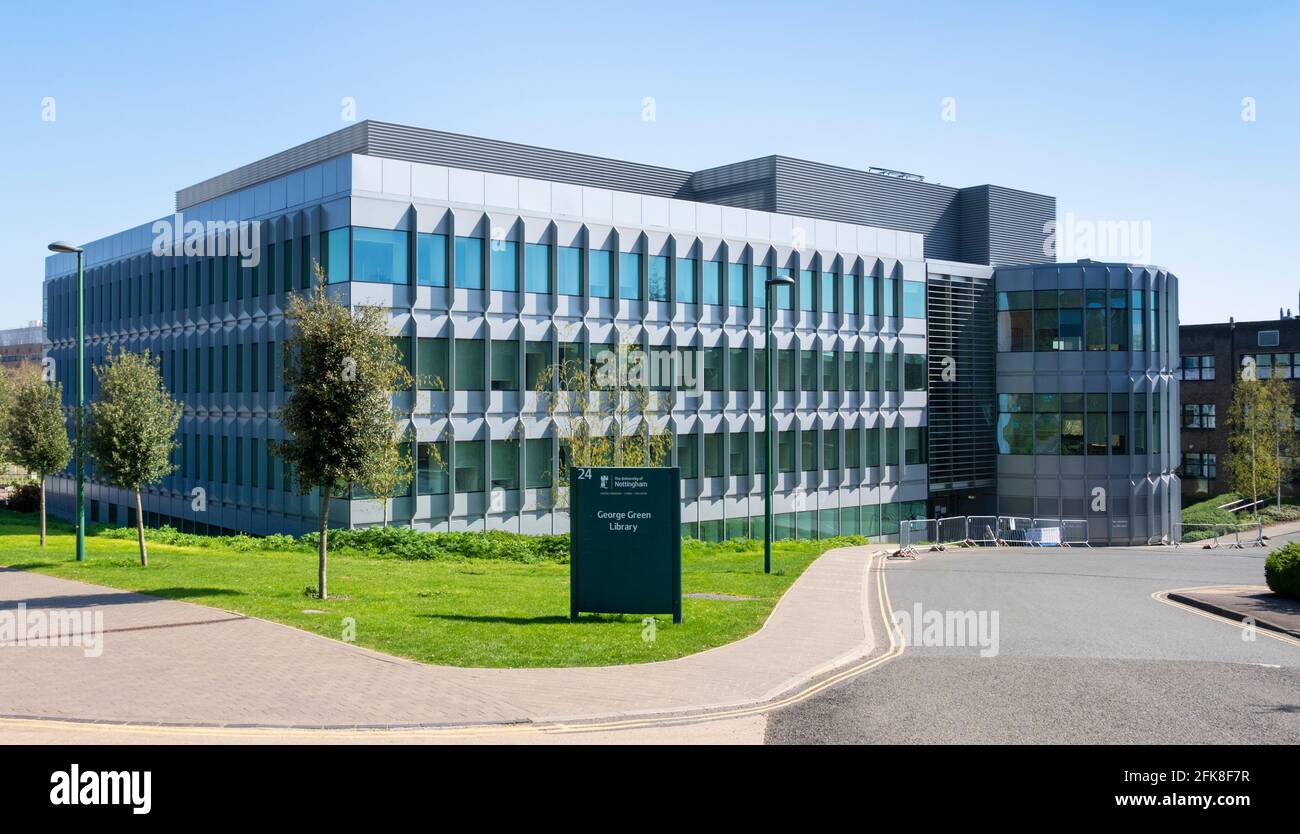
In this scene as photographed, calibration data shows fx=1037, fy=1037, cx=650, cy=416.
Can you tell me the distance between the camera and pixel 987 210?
212 feet

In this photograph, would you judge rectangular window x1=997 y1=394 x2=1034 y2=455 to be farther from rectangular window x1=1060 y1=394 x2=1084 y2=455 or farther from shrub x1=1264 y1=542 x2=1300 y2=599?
shrub x1=1264 y1=542 x2=1300 y2=599

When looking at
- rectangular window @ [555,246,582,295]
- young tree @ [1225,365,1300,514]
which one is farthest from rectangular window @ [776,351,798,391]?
young tree @ [1225,365,1300,514]

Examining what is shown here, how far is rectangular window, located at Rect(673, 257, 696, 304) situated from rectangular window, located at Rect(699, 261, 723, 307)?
1.20 feet

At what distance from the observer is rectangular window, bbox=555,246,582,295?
39188 millimetres

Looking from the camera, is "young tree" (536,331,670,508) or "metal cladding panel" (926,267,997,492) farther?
"metal cladding panel" (926,267,997,492)

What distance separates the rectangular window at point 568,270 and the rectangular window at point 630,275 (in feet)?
6.82

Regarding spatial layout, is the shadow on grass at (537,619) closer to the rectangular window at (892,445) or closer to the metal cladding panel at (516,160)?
the metal cladding panel at (516,160)

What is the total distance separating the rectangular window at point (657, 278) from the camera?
42344 millimetres

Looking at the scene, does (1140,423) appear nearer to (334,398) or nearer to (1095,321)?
(1095,321)

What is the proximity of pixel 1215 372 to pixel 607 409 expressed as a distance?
58.5 m

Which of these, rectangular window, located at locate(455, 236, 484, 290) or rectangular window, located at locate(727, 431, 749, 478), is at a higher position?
rectangular window, located at locate(455, 236, 484, 290)

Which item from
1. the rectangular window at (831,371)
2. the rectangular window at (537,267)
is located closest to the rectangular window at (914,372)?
the rectangular window at (831,371)

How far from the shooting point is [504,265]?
37531 millimetres

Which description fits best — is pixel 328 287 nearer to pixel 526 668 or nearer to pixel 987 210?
pixel 526 668
